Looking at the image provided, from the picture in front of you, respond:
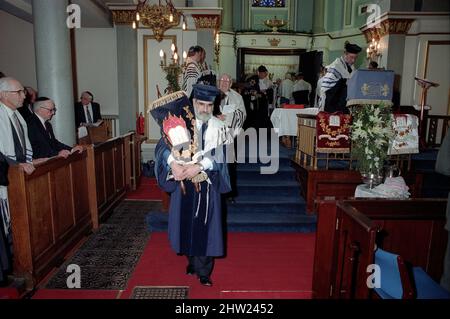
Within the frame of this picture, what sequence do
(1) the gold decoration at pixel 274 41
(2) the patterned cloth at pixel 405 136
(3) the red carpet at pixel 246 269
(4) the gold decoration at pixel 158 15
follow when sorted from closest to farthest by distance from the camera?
(3) the red carpet at pixel 246 269 → (2) the patterned cloth at pixel 405 136 → (4) the gold decoration at pixel 158 15 → (1) the gold decoration at pixel 274 41

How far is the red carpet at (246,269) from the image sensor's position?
12.3ft

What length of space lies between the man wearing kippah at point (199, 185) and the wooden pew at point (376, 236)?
1007 mm

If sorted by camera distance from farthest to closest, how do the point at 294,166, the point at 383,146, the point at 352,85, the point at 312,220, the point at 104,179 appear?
the point at 294,166, the point at 104,179, the point at 312,220, the point at 352,85, the point at 383,146

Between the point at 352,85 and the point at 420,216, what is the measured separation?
2608 mm

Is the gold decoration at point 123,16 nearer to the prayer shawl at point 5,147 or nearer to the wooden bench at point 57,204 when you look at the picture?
the wooden bench at point 57,204

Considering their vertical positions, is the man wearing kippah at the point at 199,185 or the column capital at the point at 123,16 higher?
the column capital at the point at 123,16

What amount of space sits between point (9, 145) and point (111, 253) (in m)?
1.80

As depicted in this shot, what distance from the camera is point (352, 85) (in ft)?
17.2

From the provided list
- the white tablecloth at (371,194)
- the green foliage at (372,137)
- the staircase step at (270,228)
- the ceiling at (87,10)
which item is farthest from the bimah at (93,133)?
the white tablecloth at (371,194)

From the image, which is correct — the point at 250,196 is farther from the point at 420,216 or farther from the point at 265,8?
the point at 265,8

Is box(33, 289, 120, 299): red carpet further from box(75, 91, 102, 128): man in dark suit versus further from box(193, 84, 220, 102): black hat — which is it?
box(75, 91, 102, 128): man in dark suit

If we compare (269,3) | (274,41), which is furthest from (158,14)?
(269,3)

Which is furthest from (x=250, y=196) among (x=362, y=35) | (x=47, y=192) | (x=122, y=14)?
(x=362, y=35)

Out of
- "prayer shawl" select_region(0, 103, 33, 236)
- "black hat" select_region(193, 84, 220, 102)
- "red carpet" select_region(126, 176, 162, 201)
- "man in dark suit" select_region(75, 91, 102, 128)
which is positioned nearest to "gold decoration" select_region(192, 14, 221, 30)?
"man in dark suit" select_region(75, 91, 102, 128)
